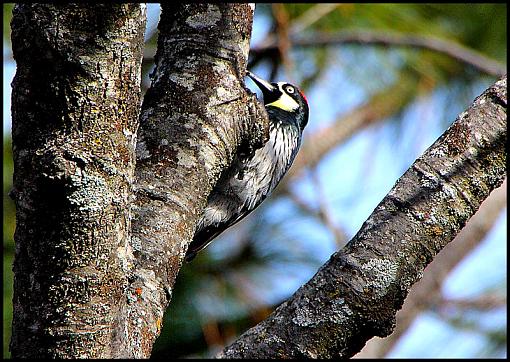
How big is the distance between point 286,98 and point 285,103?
0.05 m

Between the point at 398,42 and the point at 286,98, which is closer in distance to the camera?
the point at 286,98

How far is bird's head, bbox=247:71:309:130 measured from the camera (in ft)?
13.3

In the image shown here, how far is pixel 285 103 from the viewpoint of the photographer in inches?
160

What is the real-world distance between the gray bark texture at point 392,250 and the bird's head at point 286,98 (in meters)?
2.09

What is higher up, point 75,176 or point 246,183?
point 246,183

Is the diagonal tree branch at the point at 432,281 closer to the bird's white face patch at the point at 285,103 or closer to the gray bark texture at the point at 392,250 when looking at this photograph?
the bird's white face patch at the point at 285,103

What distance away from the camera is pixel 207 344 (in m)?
4.70

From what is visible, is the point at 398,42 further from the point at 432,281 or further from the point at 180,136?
the point at 180,136

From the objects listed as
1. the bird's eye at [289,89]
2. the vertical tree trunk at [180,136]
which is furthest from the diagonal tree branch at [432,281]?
the vertical tree trunk at [180,136]

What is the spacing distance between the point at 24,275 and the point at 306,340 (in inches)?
22.9

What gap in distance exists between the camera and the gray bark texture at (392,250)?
1659 millimetres

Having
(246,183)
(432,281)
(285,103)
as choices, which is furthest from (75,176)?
(432,281)

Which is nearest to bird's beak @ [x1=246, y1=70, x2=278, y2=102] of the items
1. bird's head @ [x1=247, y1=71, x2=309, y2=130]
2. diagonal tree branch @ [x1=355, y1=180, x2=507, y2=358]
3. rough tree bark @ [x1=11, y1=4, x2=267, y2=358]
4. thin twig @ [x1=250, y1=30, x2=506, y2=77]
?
bird's head @ [x1=247, y1=71, x2=309, y2=130]

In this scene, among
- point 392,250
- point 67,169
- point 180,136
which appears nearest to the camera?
point 67,169
